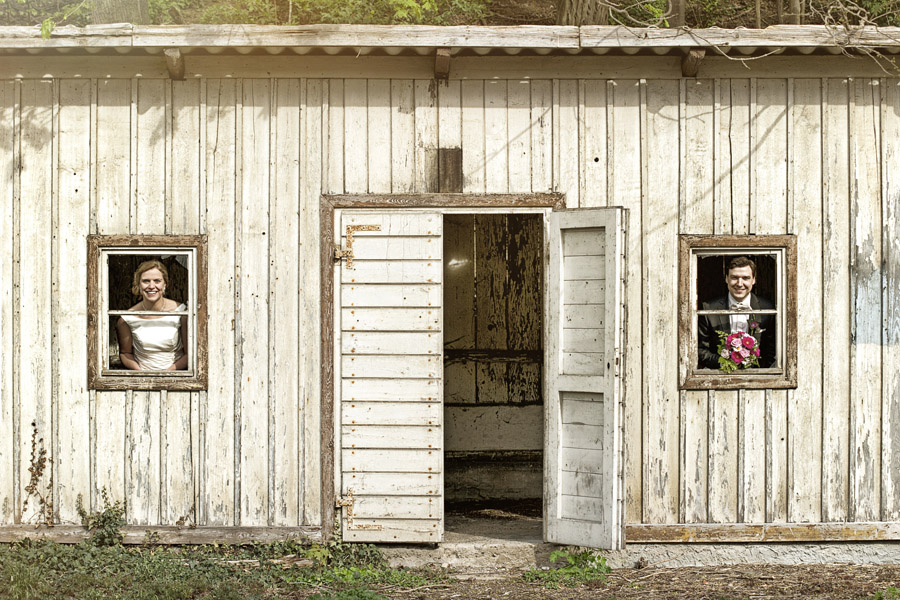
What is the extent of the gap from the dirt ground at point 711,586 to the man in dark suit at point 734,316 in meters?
1.44

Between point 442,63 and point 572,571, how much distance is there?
355cm

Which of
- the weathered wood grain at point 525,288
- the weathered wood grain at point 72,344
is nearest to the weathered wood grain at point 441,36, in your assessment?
the weathered wood grain at point 72,344

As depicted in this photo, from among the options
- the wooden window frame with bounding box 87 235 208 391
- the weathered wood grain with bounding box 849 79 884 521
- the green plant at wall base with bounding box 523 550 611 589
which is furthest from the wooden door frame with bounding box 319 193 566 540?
the weathered wood grain with bounding box 849 79 884 521

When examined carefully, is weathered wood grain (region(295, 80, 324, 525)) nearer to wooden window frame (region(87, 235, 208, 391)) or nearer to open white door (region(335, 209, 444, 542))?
Answer: open white door (region(335, 209, 444, 542))

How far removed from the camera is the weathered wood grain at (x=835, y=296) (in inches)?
245

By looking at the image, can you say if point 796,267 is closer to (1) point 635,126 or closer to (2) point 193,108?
(1) point 635,126

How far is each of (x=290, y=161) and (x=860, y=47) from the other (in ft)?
12.8

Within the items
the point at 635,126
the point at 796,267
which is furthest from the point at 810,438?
the point at 635,126

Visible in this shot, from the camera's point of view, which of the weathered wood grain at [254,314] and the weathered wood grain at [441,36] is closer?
the weathered wood grain at [441,36]

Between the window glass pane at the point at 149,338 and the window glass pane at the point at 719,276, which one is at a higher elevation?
the window glass pane at the point at 719,276

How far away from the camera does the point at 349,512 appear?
6.13 m

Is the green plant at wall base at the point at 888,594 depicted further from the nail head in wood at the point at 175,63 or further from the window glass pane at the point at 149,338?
the nail head in wood at the point at 175,63

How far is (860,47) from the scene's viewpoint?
5871 mm


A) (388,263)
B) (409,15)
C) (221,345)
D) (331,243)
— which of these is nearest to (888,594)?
(388,263)
